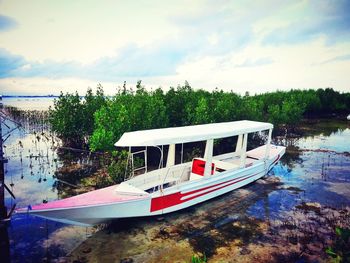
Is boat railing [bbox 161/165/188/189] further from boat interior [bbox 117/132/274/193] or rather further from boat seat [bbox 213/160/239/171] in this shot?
boat seat [bbox 213/160/239/171]

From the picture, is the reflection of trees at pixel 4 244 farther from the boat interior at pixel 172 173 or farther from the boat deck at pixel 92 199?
the boat interior at pixel 172 173

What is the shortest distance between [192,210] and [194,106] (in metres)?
14.8

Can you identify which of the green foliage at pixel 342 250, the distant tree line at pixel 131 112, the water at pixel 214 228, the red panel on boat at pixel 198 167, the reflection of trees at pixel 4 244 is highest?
the distant tree line at pixel 131 112

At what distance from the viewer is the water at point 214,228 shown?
936 centimetres

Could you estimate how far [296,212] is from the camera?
41.9 ft

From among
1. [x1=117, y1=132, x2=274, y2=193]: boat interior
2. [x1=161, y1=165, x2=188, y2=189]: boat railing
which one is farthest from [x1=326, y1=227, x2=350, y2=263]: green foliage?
[x1=161, y1=165, x2=188, y2=189]: boat railing

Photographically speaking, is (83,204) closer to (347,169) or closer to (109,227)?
(109,227)

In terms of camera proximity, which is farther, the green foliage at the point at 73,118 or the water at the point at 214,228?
the green foliage at the point at 73,118

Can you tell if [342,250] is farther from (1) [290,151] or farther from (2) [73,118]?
(2) [73,118]

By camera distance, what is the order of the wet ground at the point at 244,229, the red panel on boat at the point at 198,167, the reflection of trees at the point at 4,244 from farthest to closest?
the red panel on boat at the point at 198,167 → the wet ground at the point at 244,229 → the reflection of trees at the point at 4,244

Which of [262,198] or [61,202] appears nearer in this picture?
[61,202]

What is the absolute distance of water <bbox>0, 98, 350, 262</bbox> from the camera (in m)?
9.36

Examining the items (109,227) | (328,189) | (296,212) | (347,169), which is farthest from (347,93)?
(109,227)

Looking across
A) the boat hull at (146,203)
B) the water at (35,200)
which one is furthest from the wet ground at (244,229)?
the water at (35,200)
